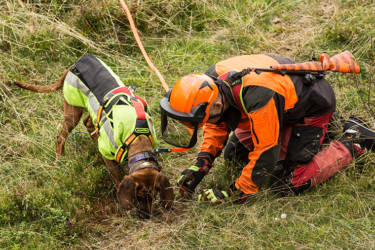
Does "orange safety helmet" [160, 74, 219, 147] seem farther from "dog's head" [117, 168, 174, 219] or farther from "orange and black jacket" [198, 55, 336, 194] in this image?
"dog's head" [117, 168, 174, 219]

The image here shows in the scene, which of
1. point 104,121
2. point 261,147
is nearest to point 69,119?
point 104,121

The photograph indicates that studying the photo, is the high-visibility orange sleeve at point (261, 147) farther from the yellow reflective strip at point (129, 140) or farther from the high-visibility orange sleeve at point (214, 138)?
the yellow reflective strip at point (129, 140)

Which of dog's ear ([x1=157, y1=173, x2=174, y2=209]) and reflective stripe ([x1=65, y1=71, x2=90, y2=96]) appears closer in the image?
dog's ear ([x1=157, y1=173, x2=174, y2=209])

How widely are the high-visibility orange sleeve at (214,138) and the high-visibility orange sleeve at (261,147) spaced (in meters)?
0.54

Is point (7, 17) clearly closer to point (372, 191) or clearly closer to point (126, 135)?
point (126, 135)

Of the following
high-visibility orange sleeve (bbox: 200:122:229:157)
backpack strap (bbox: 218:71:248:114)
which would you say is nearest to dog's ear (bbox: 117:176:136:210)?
high-visibility orange sleeve (bbox: 200:122:229:157)

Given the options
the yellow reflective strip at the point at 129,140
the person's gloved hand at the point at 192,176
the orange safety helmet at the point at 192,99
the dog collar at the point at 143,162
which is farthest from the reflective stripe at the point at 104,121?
the orange safety helmet at the point at 192,99

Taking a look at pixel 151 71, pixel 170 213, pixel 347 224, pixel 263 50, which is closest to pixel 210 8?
pixel 263 50

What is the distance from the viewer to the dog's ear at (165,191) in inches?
132

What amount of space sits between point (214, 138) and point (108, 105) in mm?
1047

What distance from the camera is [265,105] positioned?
9.59ft

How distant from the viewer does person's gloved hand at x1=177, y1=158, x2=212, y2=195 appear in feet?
12.0

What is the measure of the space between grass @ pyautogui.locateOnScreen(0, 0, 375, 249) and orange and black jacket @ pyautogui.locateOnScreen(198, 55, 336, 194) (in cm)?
37

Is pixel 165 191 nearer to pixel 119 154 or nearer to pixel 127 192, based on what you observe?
pixel 127 192
